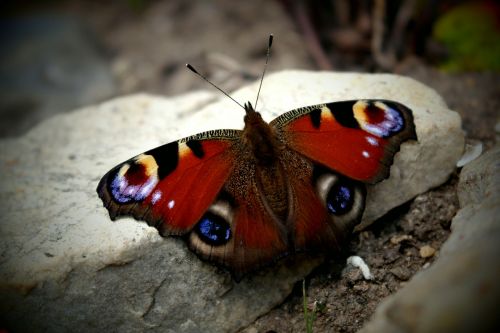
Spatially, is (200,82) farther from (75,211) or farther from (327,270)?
(327,270)

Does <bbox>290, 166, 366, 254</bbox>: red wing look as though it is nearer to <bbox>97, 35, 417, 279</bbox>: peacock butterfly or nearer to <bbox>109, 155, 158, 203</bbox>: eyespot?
<bbox>97, 35, 417, 279</bbox>: peacock butterfly

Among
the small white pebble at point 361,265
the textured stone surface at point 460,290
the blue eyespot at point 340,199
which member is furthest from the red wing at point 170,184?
the textured stone surface at point 460,290

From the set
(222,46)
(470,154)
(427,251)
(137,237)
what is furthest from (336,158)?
(222,46)

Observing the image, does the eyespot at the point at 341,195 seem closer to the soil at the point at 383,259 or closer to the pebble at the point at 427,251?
the soil at the point at 383,259

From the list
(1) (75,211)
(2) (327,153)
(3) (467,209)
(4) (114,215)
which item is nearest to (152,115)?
(1) (75,211)

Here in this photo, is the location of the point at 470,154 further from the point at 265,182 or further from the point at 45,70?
the point at 45,70

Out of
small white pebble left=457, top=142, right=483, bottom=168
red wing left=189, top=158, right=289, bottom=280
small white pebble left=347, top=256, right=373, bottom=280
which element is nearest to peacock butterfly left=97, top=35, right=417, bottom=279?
red wing left=189, top=158, right=289, bottom=280
